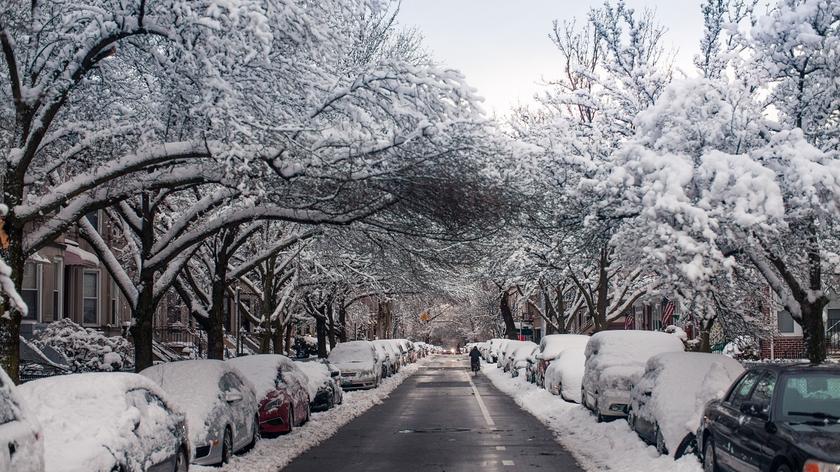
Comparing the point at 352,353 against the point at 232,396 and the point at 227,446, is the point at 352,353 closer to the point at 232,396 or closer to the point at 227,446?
the point at 232,396

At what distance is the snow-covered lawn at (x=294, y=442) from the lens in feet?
46.4

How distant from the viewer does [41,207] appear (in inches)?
490

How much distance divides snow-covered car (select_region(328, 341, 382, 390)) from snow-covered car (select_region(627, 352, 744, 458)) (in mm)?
18469

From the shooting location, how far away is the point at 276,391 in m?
18.0

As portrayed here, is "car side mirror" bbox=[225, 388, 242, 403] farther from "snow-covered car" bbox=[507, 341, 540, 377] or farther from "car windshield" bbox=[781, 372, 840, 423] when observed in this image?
"snow-covered car" bbox=[507, 341, 540, 377]

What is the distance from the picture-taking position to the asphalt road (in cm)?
1427

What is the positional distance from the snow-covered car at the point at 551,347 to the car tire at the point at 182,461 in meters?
18.6

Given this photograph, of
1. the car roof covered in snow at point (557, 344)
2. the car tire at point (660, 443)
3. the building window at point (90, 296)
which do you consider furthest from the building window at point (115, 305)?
the car tire at point (660, 443)

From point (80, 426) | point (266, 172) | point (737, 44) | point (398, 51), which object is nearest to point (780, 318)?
point (398, 51)

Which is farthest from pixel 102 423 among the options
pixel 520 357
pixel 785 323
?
pixel 785 323

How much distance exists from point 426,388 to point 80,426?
27655mm

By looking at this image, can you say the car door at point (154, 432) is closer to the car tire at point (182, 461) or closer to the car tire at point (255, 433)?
the car tire at point (182, 461)

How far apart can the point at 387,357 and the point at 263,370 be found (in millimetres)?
24151

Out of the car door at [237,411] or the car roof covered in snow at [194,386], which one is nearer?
the car roof covered in snow at [194,386]
